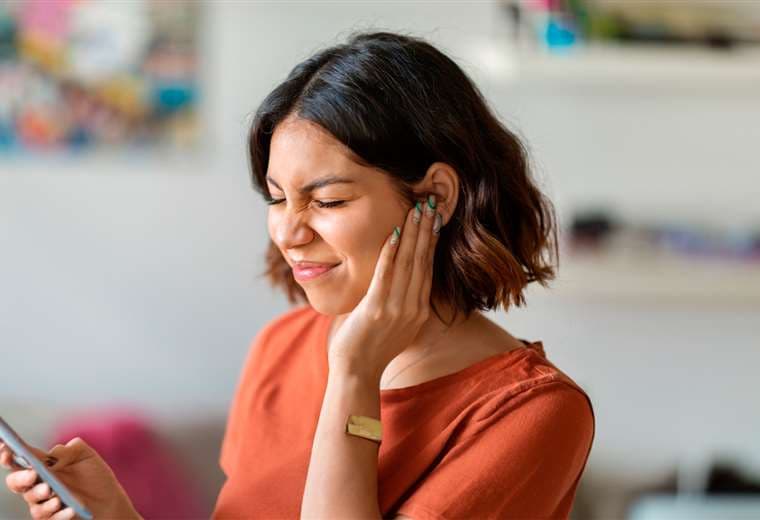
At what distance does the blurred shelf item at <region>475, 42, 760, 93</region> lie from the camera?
236 centimetres

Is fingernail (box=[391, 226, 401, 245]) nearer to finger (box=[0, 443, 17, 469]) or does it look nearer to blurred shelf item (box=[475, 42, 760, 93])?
finger (box=[0, 443, 17, 469])

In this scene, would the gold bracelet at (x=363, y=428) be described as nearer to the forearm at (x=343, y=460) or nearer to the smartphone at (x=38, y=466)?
the forearm at (x=343, y=460)

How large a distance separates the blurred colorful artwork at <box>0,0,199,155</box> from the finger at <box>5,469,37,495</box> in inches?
67.5

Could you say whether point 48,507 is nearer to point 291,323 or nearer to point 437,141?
point 291,323

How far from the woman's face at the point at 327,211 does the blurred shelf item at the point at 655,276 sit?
1396mm

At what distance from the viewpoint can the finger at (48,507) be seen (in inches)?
40.3

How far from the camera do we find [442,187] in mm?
1096

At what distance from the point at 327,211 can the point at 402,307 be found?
0.43ft

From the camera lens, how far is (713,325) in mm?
2705

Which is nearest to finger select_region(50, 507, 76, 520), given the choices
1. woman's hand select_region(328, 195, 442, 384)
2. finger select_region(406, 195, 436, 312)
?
woman's hand select_region(328, 195, 442, 384)

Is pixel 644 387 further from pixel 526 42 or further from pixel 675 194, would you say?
pixel 526 42

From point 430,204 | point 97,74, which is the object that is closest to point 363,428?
point 430,204

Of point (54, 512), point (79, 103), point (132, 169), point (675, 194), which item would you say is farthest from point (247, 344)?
point (54, 512)

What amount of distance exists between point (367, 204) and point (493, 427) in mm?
261
